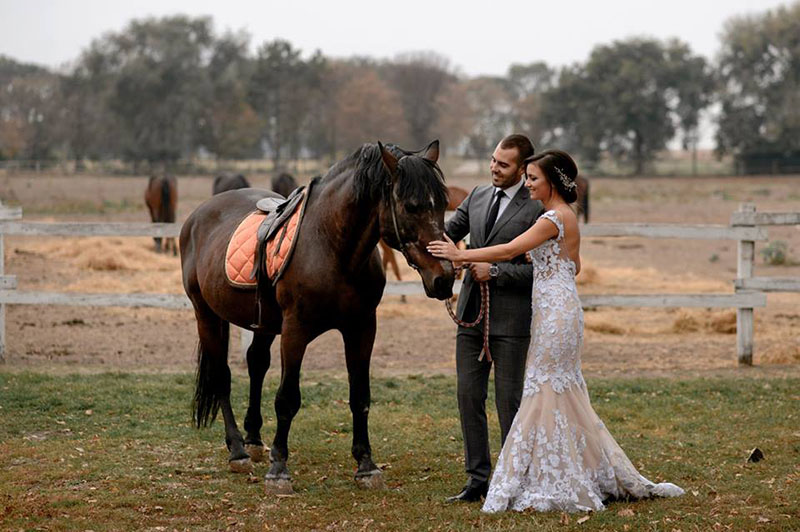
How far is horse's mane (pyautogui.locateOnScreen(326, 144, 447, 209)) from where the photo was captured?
15.0 feet

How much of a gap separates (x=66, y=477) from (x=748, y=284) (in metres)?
6.47

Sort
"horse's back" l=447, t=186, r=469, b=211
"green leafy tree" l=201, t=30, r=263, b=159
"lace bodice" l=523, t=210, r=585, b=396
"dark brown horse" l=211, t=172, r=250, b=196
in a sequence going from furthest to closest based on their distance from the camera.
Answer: "green leafy tree" l=201, t=30, r=263, b=159, "dark brown horse" l=211, t=172, r=250, b=196, "horse's back" l=447, t=186, r=469, b=211, "lace bodice" l=523, t=210, r=585, b=396

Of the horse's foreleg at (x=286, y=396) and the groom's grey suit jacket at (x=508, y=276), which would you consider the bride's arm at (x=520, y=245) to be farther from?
the horse's foreleg at (x=286, y=396)

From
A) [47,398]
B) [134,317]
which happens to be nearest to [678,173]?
[134,317]

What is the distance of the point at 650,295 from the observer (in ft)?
30.3

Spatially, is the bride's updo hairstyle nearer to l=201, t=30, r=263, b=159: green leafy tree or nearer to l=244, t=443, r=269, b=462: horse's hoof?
l=244, t=443, r=269, b=462: horse's hoof

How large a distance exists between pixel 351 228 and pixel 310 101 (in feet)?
209

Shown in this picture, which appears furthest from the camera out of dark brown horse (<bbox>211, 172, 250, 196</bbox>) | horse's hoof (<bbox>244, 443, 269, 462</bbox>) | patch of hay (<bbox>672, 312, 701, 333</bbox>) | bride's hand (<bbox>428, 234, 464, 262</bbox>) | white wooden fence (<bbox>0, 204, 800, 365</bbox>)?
dark brown horse (<bbox>211, 172, 250, 196</bbox>)

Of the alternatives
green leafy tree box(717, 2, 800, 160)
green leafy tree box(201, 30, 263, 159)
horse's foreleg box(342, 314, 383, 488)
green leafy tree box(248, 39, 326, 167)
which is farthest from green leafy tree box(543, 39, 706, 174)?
horse's foreleg box(342, 314, 383, 488)

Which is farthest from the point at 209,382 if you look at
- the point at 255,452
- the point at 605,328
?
the point at 605,328

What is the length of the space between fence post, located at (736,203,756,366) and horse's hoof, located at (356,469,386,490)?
201 inches

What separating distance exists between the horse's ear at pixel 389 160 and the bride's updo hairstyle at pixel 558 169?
2.13ft

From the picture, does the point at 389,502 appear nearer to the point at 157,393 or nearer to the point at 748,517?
the point at 748,517

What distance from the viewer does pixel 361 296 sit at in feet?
16.8
